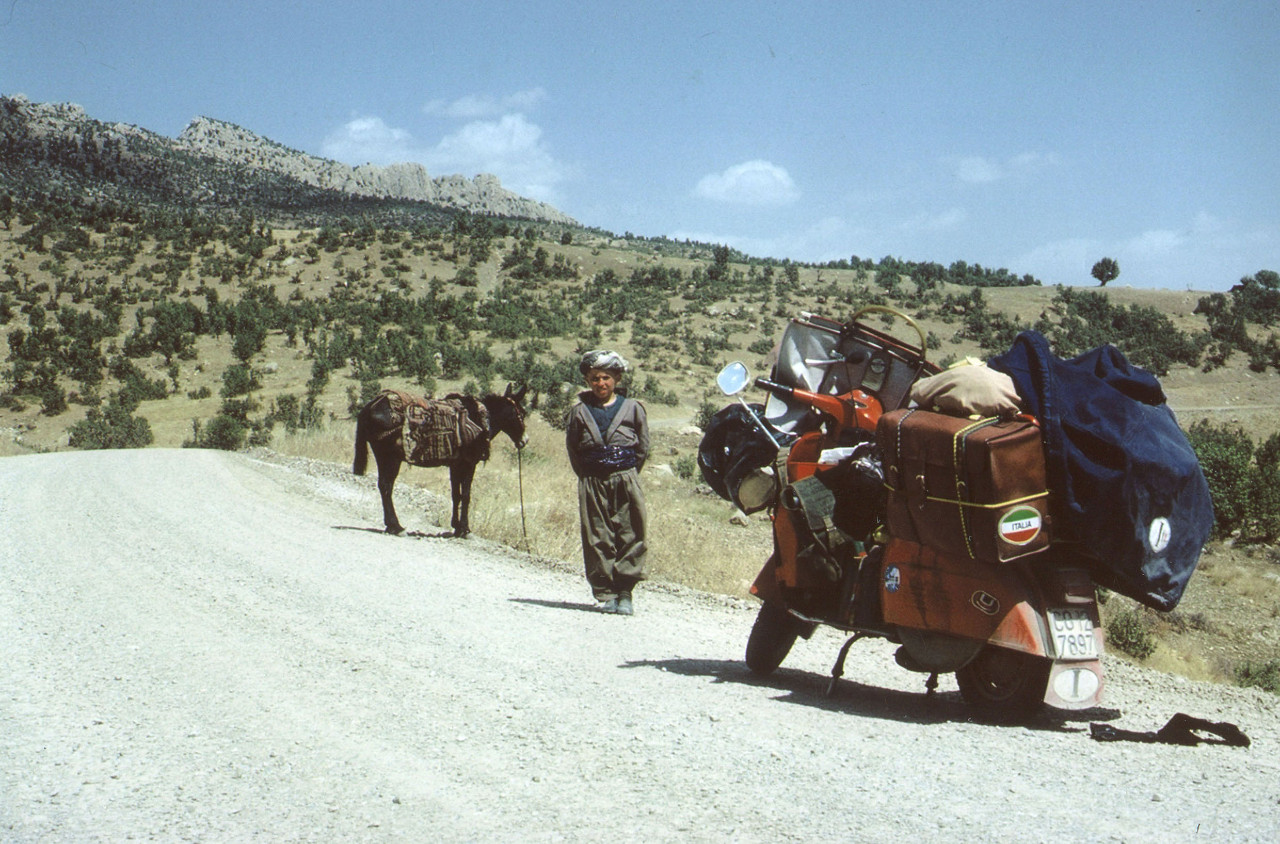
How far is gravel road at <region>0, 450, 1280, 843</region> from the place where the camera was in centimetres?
365

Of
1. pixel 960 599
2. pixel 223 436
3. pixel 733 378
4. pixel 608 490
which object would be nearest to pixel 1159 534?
pixel 960 599

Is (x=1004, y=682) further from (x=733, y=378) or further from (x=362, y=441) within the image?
(x=362, y=441)

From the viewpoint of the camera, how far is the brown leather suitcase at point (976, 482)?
4.59 metres

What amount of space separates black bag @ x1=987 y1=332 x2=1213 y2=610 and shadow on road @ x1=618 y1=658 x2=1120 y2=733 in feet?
3.38

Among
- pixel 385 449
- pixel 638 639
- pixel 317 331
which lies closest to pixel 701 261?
pixel 317 331

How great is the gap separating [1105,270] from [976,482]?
89029 mm

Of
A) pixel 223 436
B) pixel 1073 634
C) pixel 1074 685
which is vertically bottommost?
pixel 223 436

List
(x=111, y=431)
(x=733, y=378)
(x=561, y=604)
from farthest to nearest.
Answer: (x=111, y=431)
(x=561, y=604)
(x=733, y=378)

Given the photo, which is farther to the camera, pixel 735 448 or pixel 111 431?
pixel 111 431

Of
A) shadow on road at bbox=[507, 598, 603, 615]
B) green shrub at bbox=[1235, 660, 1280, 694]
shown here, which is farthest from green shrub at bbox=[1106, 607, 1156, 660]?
shadow on road at bbox=[507, 598, 603, 615]

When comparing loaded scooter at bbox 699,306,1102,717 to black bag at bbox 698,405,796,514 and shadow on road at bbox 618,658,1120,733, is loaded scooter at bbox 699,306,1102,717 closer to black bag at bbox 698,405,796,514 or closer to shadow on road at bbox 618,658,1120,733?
black bag at bbox 698,405,796,514

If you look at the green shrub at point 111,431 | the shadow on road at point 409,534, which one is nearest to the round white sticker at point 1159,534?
the shadow on road at point 409,534

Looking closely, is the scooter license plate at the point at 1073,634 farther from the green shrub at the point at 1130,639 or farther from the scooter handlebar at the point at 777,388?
the green shrub at the point at 1130,639

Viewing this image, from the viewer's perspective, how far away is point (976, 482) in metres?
4.64
